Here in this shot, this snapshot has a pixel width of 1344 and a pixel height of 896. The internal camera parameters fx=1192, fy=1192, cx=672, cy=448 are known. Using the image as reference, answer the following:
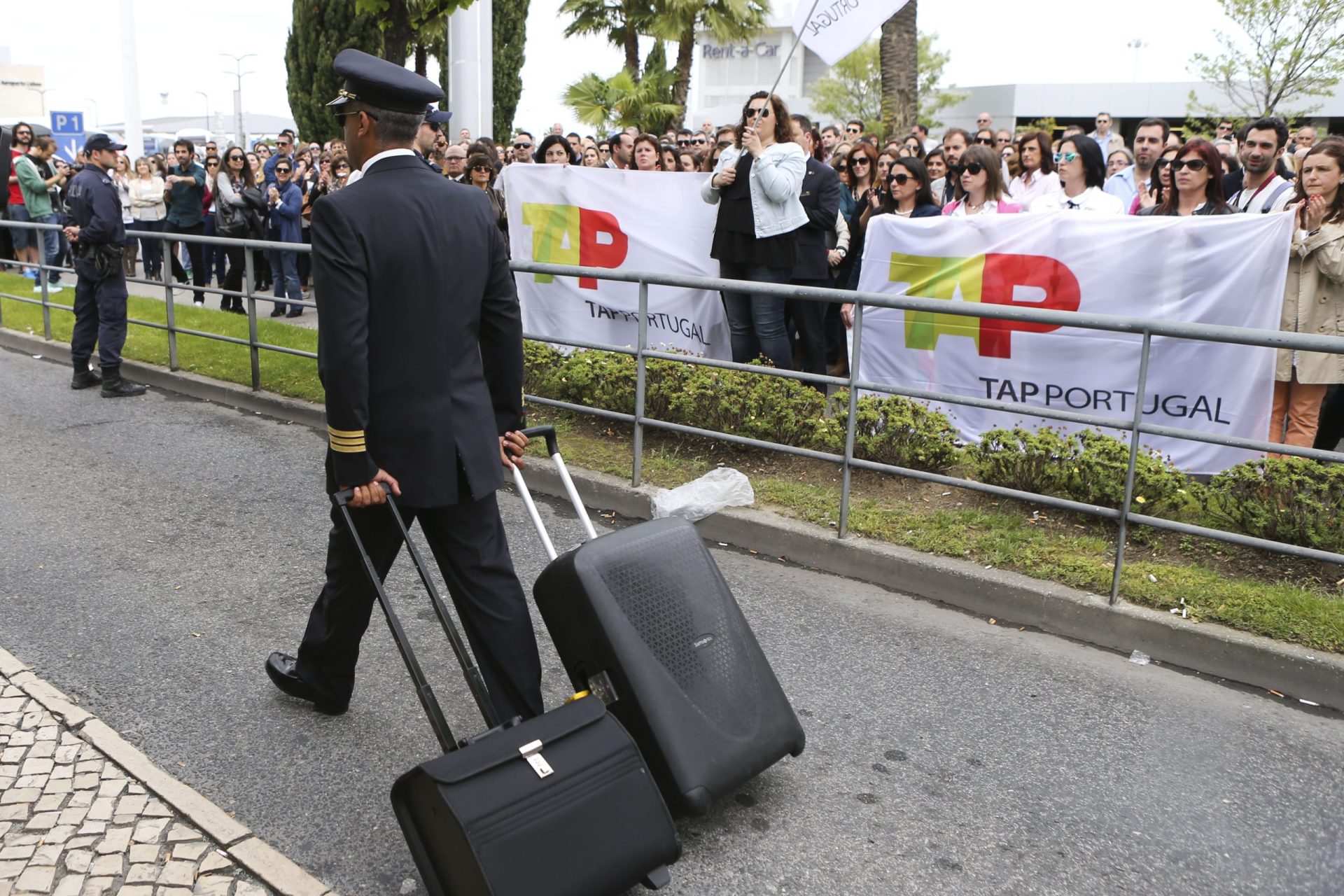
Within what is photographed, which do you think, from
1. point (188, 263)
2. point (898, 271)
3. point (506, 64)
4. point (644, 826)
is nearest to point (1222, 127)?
point (898, 271)

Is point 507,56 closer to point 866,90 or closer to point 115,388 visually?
point 866,90

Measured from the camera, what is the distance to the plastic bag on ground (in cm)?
588

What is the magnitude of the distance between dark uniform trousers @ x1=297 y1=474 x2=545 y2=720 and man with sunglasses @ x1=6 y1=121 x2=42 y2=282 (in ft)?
46.2

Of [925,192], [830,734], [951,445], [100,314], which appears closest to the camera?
[830,734]

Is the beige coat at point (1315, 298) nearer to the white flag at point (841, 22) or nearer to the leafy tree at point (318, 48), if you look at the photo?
the white flag at point (841, 22)

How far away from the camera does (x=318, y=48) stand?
32.4 metres

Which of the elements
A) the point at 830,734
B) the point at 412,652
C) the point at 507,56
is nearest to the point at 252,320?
the point at 412,652

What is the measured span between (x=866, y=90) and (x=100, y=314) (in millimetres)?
55602

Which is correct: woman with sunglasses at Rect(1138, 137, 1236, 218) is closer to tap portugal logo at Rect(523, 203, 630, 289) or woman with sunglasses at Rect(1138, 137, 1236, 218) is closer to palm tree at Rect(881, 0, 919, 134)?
tap portugal logo at Rect(523, 203, 630, 289)

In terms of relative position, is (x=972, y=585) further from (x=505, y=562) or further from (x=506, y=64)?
(x=506, y=64)

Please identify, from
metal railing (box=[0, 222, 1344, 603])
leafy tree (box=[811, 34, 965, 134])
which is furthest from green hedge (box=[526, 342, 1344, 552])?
leafy tree (box=[811, 34, 965, 134])

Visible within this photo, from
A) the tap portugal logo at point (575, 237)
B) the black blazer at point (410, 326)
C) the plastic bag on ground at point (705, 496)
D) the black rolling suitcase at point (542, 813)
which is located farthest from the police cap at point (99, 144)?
the black rolling suitcase at point (542, 813)

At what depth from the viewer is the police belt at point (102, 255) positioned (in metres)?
9.00

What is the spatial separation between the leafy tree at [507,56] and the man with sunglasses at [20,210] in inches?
878
